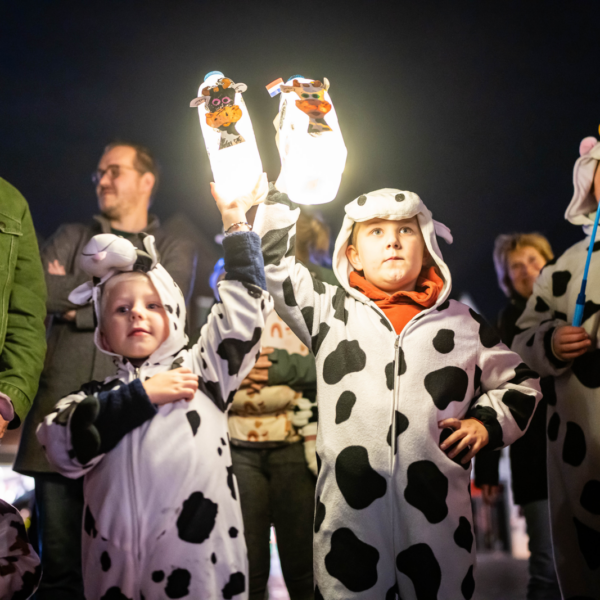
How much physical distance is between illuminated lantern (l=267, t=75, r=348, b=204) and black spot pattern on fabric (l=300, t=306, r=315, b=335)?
0.35 meters

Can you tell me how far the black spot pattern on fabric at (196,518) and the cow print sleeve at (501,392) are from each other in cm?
82

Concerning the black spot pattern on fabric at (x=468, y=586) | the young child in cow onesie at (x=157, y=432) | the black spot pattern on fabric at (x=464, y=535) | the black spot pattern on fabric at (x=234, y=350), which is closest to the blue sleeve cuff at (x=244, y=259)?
the young child in cow onesie at (x=157, y=432)

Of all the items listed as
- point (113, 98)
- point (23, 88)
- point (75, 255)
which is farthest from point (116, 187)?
point (23, 88)

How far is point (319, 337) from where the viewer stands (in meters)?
1.98

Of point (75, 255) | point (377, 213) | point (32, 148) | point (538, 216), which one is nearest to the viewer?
point (377, 213)

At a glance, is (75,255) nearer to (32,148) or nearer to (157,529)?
(32,148)

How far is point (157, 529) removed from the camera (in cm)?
168

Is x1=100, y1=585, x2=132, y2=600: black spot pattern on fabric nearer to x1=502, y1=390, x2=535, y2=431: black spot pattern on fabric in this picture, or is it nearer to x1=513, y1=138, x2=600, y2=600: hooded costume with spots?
x1=502, y1=390, x2=535, y2=431: black spot pattern on fabric

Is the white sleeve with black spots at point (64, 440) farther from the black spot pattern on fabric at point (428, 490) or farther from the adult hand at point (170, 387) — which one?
the black spot pattern on fabric at point (428, 490)

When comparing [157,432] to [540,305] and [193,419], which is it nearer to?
[193,419]

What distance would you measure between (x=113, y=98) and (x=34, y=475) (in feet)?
5.27

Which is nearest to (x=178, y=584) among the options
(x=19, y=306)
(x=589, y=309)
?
(x=19, y=306)

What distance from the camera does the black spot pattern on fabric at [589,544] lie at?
2.01 m

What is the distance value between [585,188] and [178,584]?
6.35 feet
